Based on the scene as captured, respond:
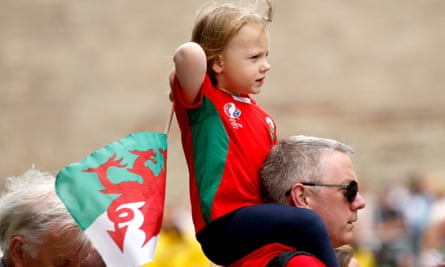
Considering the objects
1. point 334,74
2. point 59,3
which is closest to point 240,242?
point 334,74

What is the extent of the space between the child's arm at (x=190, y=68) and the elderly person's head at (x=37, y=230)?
0.78m

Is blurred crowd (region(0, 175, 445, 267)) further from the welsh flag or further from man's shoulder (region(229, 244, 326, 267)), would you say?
the welsh flag

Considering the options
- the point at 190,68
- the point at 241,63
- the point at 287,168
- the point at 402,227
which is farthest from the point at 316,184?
the point at 402,227

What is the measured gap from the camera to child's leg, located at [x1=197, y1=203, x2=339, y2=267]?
431 centimetres

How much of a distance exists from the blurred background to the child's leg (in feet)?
56.1

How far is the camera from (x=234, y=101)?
446 cm

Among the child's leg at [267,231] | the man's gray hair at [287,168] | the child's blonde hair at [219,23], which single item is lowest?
the child's leg at [267,231]

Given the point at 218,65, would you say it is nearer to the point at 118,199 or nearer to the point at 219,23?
the point at 219,23

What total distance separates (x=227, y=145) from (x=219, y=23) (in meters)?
0.45

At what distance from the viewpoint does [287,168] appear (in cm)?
448

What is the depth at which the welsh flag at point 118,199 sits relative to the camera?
417 cm

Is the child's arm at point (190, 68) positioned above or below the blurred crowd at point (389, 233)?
above

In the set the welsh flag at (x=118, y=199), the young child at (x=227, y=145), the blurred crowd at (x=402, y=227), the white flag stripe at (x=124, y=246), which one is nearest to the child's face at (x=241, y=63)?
the young child at (x=227, y=145)

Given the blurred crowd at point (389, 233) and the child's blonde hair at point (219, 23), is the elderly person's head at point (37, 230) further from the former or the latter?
the blurred crowd at point (389, 233)
